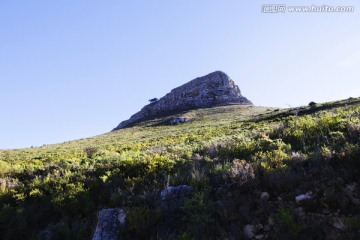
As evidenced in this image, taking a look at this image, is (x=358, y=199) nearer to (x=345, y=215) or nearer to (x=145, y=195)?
(x=345, y=215)

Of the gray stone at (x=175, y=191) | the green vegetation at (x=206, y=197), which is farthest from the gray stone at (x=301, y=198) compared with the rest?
the gray stone at (x=175, y=191)

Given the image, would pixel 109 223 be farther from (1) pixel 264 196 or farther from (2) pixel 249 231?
(1) pixel 264 196

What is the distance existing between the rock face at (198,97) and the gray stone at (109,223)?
82.2 meters

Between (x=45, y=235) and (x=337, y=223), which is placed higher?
(x=337, y=223)

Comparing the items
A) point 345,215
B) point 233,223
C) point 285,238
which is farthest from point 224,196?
point 345,215

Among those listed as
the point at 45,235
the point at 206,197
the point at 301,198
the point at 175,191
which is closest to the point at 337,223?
the point at 301,198

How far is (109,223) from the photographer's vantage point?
5.72 m

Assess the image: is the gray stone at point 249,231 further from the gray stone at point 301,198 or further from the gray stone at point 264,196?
the gray stone at point 301,198

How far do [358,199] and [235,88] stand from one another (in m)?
100

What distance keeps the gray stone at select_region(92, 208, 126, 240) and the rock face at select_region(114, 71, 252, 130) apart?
82209mm

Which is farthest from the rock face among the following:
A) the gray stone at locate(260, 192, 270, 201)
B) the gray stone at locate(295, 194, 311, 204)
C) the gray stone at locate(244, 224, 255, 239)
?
the gray stone at locate(244, 224, 255, 239)

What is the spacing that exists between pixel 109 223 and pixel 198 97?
8816cm

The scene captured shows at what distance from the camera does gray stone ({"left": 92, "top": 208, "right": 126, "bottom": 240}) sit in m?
5.43

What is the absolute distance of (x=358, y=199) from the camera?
4836 millimetres
